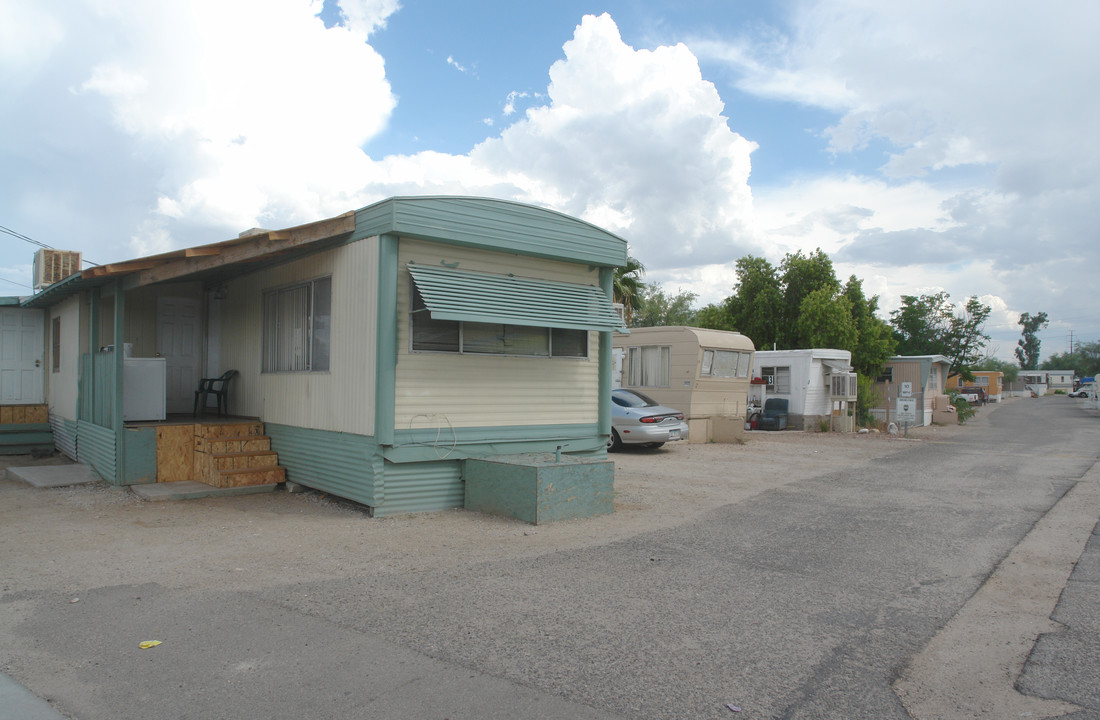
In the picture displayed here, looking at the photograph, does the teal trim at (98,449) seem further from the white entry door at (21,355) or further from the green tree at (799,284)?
the green tree at (799,284)

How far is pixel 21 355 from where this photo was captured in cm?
1397

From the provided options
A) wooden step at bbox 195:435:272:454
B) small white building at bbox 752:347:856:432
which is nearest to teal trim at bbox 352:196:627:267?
wooden step at bbox 195:435:272:454

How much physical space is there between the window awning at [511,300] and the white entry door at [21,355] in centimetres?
998

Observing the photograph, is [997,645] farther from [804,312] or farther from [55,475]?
[804,312]

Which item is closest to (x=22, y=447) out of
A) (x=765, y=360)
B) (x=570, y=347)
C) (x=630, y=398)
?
(x=570, y=347)

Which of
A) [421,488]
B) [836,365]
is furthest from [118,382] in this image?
[836,365]

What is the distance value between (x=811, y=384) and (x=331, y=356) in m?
17.8

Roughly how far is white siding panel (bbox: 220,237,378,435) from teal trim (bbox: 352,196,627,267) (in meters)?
0.38

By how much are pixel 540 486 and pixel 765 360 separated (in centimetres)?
1796

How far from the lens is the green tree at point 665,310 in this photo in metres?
45.8

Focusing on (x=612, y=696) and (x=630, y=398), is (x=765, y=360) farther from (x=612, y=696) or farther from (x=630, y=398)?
(x=612, y=696)

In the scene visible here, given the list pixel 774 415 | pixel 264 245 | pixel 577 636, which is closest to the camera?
pixel 577 636

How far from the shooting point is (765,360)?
24.2m

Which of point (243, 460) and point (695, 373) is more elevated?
point (695, 373)
